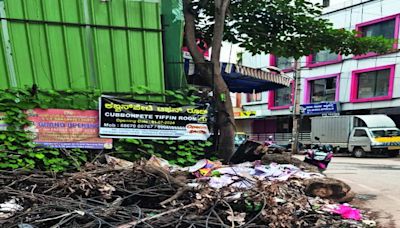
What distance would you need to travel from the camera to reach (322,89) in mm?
26031

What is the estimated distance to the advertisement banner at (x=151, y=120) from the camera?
5742 mm

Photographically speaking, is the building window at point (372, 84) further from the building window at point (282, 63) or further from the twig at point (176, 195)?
the twig at point (176, 195)

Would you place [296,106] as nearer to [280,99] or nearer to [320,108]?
[320,108]

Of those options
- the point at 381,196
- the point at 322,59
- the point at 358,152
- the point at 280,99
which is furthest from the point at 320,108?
the point at 381,196

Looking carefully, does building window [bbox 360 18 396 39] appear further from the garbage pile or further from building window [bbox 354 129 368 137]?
the garbage pile

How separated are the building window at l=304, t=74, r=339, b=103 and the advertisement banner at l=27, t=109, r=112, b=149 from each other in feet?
72.5

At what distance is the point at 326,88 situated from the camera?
25.7 m

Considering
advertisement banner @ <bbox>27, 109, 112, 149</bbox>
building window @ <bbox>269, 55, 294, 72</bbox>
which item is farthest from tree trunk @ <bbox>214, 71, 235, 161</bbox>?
building window @ <bbox>269, 55, 294, 72</bbox>

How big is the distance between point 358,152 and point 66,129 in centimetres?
1864

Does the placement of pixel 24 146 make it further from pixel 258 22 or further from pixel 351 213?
pixel 258 22

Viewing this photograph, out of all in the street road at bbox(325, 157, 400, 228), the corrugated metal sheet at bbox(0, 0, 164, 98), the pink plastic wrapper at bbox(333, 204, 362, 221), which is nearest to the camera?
the pink plastic wrapper at bbox(333, 204, 362, 221)

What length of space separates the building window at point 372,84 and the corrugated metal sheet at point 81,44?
19.5 meters

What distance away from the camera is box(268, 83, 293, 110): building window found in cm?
2862

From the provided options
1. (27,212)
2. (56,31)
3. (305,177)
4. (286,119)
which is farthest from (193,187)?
(286,119)
